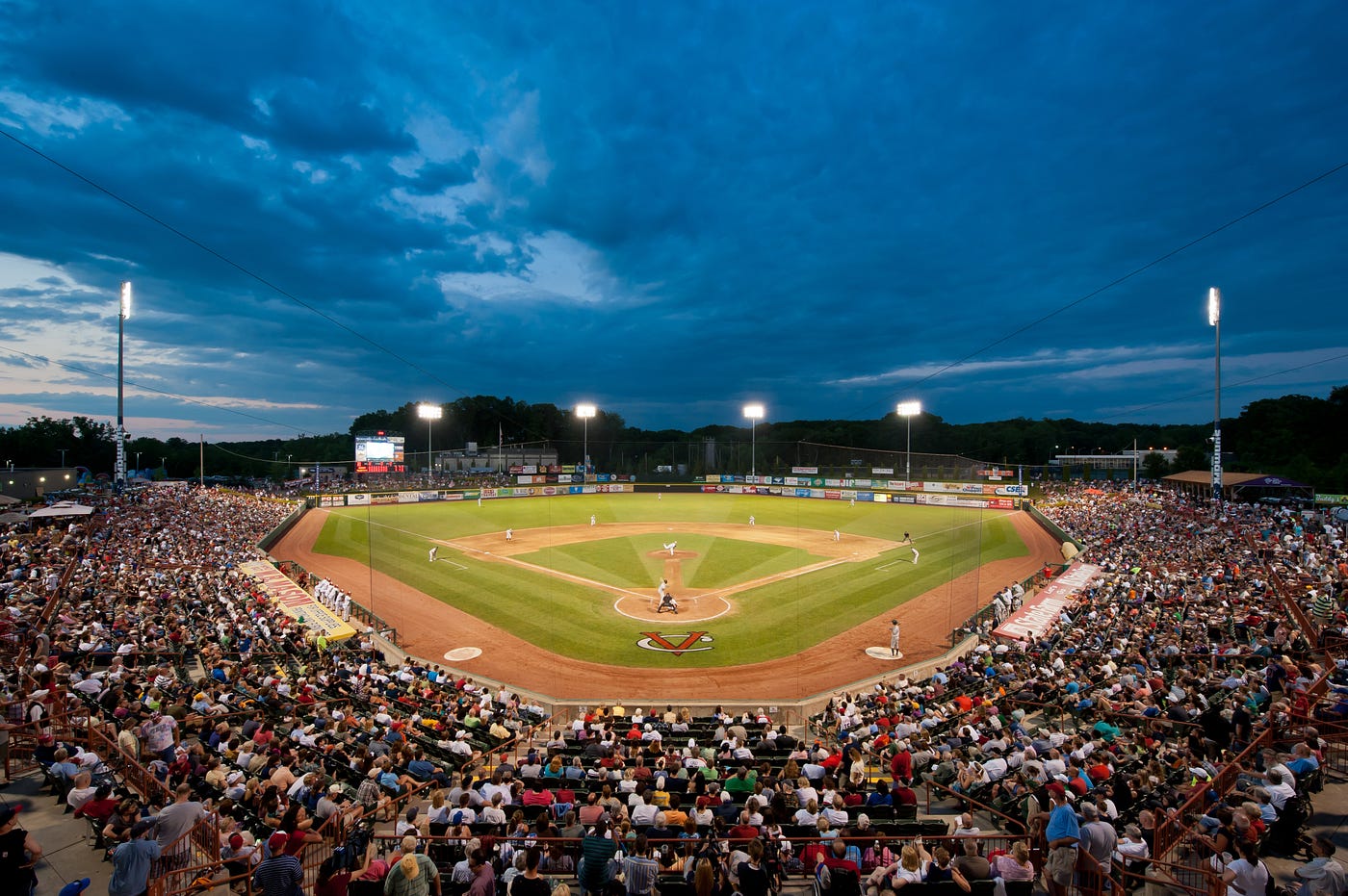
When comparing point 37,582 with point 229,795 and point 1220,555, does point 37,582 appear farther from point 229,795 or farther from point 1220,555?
point 1220,555

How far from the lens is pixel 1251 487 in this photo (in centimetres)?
4969

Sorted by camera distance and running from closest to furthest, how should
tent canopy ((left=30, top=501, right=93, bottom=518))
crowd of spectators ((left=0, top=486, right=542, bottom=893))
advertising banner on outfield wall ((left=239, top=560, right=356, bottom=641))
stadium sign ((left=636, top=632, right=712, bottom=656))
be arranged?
1. crowd of spectators ((left=0, top=486, right=542, bottom=893))
2. advertising banner on outfield wall ((left=239, top=560, right=356, bottom=641))
3. stadium sign ((left=636, top=632, right=712, bottom=656))
4. tent canopy ((left=30, top=501, right=93, bottom=518))

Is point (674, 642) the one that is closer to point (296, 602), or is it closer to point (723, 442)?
point (296, 602)

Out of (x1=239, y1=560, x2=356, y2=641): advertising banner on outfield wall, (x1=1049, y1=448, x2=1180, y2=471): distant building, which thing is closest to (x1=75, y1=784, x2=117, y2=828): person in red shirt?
(x1=239, y1=560, x2=356, y2=641): advertising banner on outfield wall

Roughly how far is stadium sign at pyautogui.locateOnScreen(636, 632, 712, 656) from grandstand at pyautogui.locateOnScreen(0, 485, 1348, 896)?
5.42 meters

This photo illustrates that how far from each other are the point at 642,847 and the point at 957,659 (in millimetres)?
16798

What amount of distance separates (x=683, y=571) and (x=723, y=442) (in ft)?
186

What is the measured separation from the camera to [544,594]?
Result: 29891mm

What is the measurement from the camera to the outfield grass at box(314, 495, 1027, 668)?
79.5 feet

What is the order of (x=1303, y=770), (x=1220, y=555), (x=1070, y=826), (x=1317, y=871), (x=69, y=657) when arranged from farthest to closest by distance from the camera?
(x=1220, y=555) → (x=69, y=657) → (x=1303, y=770) → (x=1070, y=826) → (x=1317, y=871)

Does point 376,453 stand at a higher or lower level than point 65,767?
higher

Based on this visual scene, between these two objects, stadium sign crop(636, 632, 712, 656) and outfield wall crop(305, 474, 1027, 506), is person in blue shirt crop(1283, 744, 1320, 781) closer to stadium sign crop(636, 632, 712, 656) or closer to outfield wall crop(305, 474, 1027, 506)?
stadium sign crop(636, 632, 712, 656)

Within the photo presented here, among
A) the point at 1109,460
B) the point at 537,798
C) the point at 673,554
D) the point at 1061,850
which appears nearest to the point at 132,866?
the point at 537,798

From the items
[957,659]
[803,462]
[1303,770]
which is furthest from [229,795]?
[803,462]
